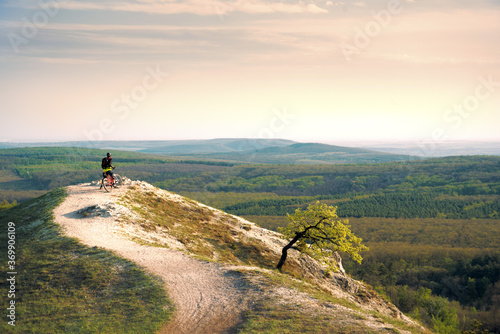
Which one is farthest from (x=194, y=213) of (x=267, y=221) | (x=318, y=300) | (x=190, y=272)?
(x=267, y=221)

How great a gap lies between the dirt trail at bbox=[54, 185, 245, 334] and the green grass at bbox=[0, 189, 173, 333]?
40.0 inches

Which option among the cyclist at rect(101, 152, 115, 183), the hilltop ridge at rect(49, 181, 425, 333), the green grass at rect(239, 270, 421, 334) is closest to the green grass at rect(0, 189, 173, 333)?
the hilltop ridge at rect(49, 181, 425, 333)

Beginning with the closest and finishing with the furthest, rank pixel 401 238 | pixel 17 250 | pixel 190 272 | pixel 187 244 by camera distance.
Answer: pixel 190 272 < pixel 17 250 < pixel 187 244 < pixel 401 238

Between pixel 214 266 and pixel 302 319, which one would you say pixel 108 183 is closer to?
pixel 214 266

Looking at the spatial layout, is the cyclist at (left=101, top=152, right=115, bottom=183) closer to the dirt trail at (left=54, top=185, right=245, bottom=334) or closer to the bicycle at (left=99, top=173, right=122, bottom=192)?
the bicycle at (left=99, top=173, right=122, bottom=192)

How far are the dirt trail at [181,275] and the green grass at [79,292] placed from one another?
3.34 ft

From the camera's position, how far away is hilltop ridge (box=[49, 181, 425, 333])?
21.2 metres

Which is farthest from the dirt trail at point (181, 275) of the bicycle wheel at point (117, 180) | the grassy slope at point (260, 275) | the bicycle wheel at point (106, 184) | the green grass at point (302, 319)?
the bicycle wheel at point (117, 180)

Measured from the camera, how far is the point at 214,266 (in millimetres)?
28547

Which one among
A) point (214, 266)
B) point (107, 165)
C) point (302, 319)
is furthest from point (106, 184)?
point (302, 319)

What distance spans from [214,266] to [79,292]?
398 inches

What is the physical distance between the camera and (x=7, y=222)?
39125 mm

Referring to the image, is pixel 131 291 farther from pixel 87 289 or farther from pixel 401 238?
pixel 401 238

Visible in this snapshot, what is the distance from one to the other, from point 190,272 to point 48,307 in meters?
9.74
